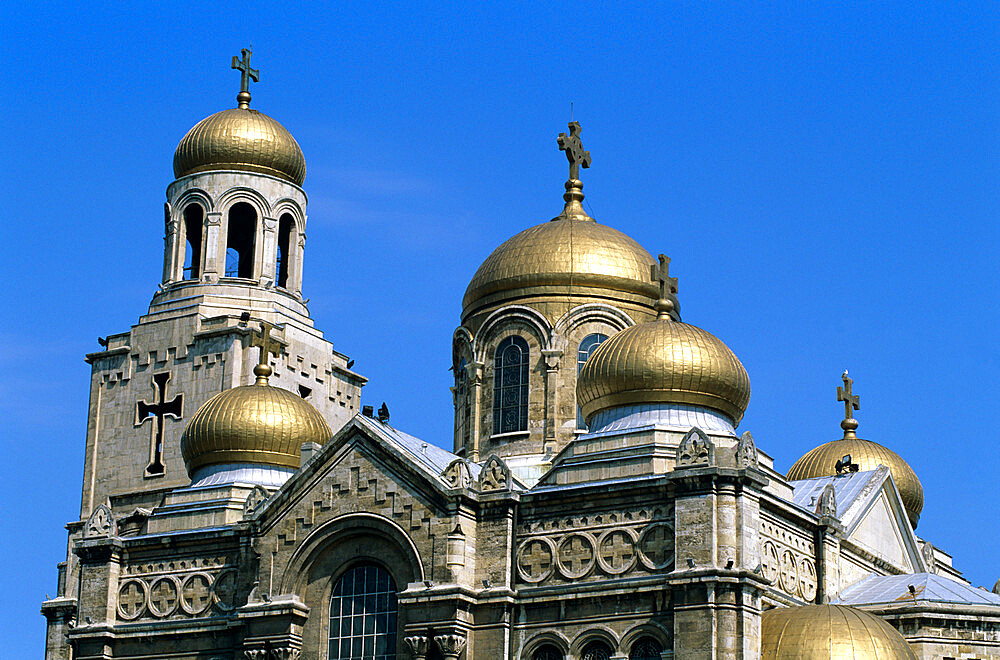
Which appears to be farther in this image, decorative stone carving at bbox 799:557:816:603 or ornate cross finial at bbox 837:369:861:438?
ornate cross finial at bbox 837:369:861:438

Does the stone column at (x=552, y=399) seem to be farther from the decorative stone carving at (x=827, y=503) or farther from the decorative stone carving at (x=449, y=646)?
the decorative stone carving at (x=449, y=646)

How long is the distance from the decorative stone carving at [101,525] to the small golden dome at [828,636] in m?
13.2

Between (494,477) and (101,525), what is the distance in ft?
28.6

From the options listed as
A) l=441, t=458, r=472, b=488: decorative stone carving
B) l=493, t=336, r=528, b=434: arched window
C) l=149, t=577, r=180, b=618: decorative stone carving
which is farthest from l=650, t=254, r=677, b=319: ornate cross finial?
l=149, t=577, r=180, b=618: decorative stone carving

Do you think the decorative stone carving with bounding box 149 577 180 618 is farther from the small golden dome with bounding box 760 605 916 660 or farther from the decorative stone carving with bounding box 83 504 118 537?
the small golden dome with bounding box 760 605 916 660

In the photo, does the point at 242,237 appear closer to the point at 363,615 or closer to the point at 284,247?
the point at 284,247

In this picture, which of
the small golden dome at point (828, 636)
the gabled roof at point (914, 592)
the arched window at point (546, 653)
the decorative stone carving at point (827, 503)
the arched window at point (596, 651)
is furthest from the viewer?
the decorative stone carving at point (827, 503)

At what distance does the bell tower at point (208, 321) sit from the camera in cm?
4578

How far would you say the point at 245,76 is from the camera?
4909 centimetres

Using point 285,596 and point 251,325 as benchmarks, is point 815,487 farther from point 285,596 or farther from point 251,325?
point 251,325

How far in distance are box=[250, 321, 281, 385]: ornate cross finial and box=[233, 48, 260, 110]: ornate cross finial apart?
6.36 metres

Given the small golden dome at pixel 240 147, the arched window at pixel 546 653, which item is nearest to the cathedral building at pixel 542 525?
the arched window at pixel 546 653

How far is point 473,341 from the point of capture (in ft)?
134

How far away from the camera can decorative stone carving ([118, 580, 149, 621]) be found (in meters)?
37.4
